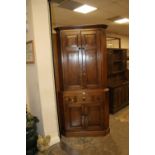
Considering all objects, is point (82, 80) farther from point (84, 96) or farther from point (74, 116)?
point (74, 116)

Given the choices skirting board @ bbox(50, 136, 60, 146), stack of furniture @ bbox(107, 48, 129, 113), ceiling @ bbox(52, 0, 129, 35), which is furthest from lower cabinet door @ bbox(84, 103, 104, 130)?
ceiling @ bbox(52, 0, 129, 35)

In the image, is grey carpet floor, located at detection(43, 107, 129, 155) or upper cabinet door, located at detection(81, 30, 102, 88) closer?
grey carpet floor, located at detection(43, 107, 129, 155)

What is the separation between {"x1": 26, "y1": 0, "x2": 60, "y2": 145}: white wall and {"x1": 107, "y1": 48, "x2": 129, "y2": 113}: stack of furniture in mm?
2176

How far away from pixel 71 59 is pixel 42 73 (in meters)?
0.68

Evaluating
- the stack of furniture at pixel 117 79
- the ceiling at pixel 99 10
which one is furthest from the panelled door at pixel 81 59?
the stack of furniture at pixel 117 79

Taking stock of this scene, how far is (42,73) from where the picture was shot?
2580 mm

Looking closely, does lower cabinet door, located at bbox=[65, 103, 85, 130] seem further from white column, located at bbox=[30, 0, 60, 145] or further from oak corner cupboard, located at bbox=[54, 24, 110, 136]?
white column, located at bbox=[30, 0, 60, 145]

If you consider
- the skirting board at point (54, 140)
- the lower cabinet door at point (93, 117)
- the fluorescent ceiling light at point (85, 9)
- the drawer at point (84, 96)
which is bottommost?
the skirting board at point (54, 140)

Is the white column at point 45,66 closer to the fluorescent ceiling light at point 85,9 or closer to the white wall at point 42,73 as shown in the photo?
the white wall at point 42,73

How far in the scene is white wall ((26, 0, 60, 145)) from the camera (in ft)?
8.13

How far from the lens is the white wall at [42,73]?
2.48m

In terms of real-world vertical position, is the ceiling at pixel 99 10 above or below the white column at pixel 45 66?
above

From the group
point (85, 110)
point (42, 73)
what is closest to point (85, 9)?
point (42, 73)

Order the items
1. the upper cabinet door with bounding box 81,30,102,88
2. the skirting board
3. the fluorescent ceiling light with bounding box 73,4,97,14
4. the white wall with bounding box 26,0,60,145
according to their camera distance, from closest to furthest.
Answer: the white wall with bounding box 26,0,60,145 → the skirting board → the upper cabinet door with bounding box 81,30,102,88 → the fluorescent ceiling light with bounding box 73,4,97,14
